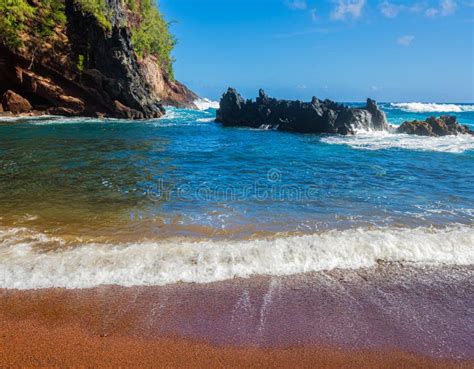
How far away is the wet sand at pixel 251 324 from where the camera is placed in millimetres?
4426

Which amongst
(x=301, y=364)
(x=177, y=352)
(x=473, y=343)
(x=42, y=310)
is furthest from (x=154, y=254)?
(x=473, y=343)

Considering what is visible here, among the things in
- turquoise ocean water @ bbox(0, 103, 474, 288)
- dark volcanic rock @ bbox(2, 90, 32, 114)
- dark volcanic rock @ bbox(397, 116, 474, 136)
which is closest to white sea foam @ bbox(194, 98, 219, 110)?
dark volcanic rock @ bbox(2, 90, 32, 114)

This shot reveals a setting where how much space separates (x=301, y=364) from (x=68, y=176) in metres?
12.7

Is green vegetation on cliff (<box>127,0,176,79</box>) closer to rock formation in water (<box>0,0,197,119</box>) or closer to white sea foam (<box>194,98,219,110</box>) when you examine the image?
white sea foam (<box>194,98,219,110</box>)

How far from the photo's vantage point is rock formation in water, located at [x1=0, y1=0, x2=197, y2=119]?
40.7 metres

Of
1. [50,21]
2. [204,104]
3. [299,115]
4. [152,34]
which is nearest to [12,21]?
[50,21]

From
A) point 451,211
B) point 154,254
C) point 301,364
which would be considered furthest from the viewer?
point 451,211

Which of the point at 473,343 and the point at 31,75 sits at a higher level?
the point at 31,75

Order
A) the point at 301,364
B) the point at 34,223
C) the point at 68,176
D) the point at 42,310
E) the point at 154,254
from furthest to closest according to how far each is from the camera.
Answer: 1. the point at 68,176
2. the point at 34,223
3. the point at 154,254
4. the point at 42,310
5. the point at 301,364

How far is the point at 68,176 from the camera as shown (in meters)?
14.0

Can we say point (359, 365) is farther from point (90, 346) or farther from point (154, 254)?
point (154, 254)

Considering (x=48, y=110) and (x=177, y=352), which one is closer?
(x=177, y=352)

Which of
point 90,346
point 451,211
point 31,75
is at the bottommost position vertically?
point 90,346

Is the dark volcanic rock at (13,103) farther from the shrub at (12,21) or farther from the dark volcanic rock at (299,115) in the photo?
the dark volcanic rock at (299,115)
